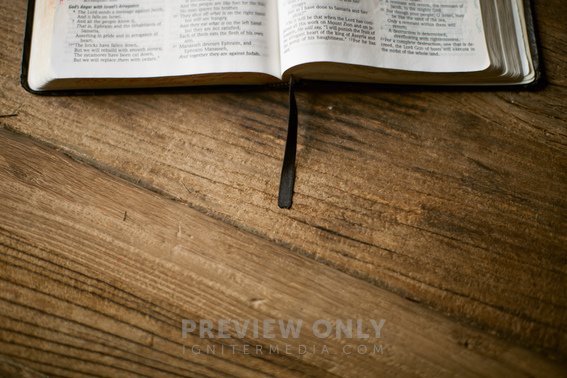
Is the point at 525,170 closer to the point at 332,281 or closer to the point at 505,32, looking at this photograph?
the point at 505,32

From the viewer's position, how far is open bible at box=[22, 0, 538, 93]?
515 millimetres

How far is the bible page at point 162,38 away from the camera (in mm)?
516

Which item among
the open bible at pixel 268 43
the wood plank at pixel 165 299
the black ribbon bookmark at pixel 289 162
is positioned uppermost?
the open bible at pixel 268 43

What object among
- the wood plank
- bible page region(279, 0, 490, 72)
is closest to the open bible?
bible page region(279, 0, 490, 72)

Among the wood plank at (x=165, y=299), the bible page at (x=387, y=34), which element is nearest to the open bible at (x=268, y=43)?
the bible page at (x=387, y=34)

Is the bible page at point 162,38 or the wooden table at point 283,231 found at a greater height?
the bible page at point 162,38

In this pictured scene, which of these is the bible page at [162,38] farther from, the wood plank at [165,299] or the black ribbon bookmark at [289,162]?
the wood plank at [165,299]

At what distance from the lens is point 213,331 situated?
46cm

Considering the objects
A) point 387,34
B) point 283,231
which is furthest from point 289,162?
point 387,34

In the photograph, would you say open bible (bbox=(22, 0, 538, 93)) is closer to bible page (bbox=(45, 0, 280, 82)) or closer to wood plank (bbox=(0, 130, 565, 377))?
bible page (bbox=(45, 0, 280, 82))

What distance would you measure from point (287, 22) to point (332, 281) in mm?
402

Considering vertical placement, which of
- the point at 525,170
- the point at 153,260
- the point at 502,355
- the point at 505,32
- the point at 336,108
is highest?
the point at 505,32

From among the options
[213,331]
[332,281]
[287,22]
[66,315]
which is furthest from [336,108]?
[66,315]

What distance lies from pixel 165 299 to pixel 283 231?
19 centimetres
